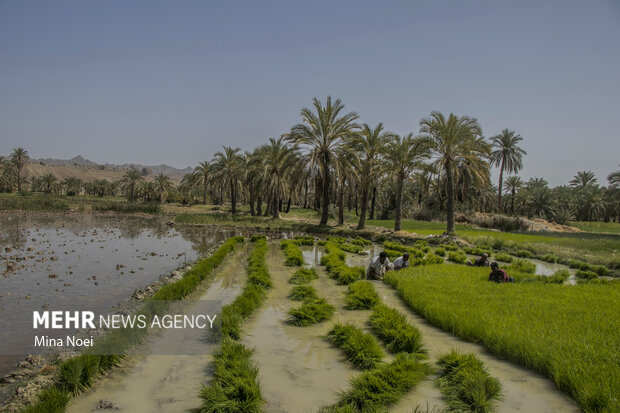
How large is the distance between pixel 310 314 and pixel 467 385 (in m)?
4.36

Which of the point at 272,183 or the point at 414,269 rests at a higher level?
the point at 272,183

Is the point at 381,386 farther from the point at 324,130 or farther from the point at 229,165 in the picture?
the point at 229,165

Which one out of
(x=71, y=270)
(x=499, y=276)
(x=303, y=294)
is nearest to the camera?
(x=303, y=294)

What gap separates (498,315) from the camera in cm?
898

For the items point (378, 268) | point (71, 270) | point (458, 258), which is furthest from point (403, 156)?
point (71, 270)

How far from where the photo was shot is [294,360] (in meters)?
7.18

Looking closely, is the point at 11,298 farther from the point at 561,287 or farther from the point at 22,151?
the point at 22,151

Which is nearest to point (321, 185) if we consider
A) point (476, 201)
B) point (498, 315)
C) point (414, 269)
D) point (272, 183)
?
point (272, 183)

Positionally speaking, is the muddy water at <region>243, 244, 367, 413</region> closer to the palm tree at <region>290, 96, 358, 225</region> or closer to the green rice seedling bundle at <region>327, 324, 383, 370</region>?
the green rice seedling bundle at <region>327, 324, 383, 370</region>

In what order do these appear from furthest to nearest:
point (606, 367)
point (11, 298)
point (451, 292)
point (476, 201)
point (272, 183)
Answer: point (476, 201)
point (272, 183)
point (451, 292)
point (11, 298)
point (606, 367)

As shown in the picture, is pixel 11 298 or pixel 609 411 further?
pixel 11 298

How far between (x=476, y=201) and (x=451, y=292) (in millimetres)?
52680

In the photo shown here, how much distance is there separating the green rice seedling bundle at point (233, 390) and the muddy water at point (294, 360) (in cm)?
31

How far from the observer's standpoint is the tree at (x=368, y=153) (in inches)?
1270
